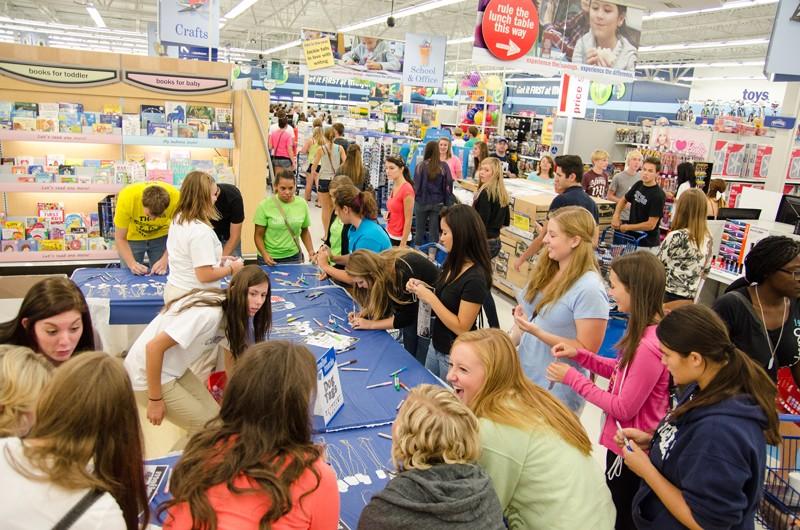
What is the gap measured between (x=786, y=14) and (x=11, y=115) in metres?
7.41

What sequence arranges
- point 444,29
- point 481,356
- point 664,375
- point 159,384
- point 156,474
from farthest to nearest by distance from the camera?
1. point 444,29
2. point 159,384
3. point 664,375
4. point 156,474
5. point 481,356

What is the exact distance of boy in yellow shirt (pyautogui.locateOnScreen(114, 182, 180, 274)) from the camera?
15.0 ft

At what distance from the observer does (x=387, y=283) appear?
3.76 meters

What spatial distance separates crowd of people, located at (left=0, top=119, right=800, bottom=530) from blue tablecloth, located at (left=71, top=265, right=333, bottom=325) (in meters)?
1.13

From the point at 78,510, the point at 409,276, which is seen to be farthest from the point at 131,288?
the point at 78,510

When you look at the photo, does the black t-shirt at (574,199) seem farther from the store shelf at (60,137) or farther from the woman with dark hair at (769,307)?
the store shelf at (60,137)

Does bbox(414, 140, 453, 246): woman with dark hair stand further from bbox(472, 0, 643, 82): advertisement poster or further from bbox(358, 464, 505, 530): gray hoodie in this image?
bbox(358, 464, 505, 530): gray hoodie

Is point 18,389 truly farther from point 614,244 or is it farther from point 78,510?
point 614,244

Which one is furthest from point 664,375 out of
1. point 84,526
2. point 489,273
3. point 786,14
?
point 786,14

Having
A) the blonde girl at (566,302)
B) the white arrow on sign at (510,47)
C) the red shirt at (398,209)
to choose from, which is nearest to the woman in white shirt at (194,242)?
the blonde girl at (566,302)

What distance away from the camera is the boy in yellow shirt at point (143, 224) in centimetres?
456

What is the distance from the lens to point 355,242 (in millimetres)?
4551

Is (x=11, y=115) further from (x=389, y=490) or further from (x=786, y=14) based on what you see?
(x=786, y=14)

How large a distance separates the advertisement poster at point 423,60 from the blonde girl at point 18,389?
10858 millimetres
